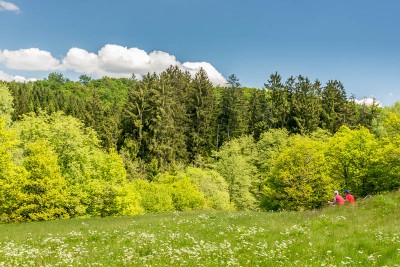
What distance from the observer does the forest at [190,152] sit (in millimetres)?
47156

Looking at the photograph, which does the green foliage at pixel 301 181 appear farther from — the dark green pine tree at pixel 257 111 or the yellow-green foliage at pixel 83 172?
the dark green pine tree at pixel 257 111

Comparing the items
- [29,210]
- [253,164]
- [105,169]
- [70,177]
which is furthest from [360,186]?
[29,210]

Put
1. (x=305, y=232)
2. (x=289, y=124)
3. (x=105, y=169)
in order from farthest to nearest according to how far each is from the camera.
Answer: (x=289, y=124) → (x=105, y=169) → (x=305, y=232)

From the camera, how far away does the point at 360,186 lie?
63.9m

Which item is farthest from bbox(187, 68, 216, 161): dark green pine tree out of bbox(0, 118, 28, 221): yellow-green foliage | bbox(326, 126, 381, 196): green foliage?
bbox(0, 118, 28, 221): yellow-green foliage

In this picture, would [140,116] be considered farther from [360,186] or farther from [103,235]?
[103,235]

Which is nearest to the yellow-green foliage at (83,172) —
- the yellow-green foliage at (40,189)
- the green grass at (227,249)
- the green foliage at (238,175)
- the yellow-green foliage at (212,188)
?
the yellow-green foliage at (40,189)

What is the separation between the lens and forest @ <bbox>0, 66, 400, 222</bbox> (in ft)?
155

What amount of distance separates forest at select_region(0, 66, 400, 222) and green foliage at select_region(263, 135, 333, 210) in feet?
0.63

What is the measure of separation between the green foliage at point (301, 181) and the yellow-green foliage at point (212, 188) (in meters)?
12.4

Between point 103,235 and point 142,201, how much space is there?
46248 millimetres

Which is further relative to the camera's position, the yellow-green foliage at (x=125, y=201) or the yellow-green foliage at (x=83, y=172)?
the yellow-green foliage at (x=125, y=201)

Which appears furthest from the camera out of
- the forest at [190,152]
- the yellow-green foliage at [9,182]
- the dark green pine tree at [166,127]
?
the dark green pine tree at [166,127]

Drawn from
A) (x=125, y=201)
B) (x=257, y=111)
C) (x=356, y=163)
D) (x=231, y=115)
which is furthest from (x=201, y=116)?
(x=125, y=201)
